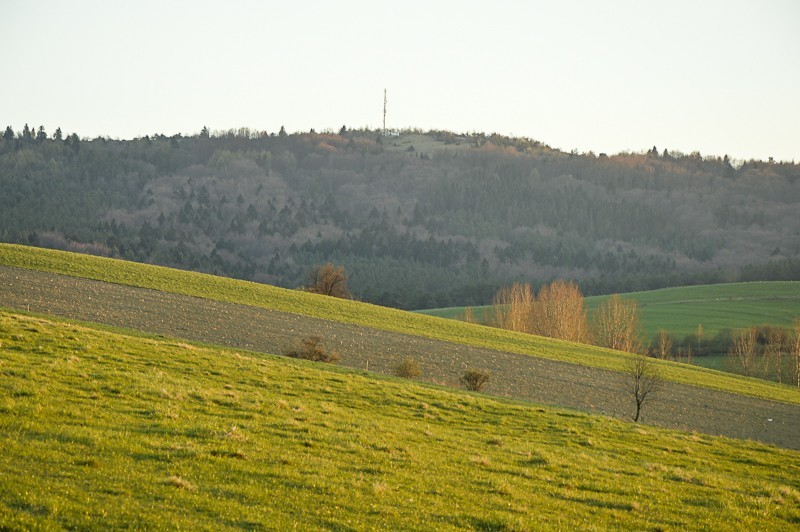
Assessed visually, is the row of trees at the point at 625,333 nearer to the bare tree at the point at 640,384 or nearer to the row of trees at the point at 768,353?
Result: the row of trees at the point at 768,353

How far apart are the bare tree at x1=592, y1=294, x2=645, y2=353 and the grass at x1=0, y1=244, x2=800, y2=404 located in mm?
34279

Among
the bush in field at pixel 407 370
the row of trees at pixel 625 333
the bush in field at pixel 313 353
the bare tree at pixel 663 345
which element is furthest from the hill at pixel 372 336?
the bare tree at pixel 663 345

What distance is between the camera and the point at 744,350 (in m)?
100

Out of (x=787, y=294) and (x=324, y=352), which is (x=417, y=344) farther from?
(x=787, y=294)

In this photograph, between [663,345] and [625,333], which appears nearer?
[663,345]

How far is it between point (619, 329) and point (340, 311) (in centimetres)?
5759

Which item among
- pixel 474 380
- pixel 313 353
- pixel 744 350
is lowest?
pixel 744 350

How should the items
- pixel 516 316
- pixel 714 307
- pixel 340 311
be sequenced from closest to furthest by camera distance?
pixel 340 311 → pixel 516 316 → pixel 714 307

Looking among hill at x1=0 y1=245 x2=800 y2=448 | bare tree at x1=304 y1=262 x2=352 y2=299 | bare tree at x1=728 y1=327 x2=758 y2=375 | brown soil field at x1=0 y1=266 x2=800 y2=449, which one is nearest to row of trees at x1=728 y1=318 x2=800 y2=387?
bare tree at x1=728 y1=327 x2=758 y2=375

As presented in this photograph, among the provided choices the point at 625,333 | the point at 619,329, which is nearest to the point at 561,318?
the point at 619,329

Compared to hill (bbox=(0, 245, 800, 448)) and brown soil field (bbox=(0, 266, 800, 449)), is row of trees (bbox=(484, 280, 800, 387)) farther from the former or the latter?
brown soil field (bbox=(0, 266, 800, 449))

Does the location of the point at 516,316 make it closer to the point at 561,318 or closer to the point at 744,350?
the point at 561,318

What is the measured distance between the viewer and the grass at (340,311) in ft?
197

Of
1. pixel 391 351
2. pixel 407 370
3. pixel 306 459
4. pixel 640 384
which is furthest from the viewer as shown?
pixel 640 384
